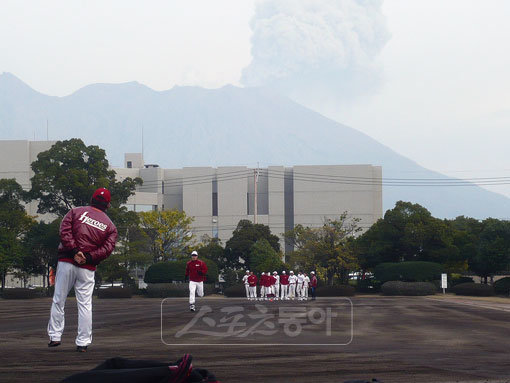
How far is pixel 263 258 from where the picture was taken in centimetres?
7769

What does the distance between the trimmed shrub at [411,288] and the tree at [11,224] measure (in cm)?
3340

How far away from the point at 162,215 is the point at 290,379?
7280 cm

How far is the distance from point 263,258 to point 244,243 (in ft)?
14.7

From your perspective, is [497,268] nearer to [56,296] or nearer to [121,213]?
[121,213]

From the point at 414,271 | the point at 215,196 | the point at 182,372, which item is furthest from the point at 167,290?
the point at 215,196

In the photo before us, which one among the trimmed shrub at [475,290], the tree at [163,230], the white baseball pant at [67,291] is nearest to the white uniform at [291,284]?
the trimmed shrub at [475,290]

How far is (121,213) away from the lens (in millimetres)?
67188

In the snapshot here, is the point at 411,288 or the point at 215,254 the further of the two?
the point at 215,254

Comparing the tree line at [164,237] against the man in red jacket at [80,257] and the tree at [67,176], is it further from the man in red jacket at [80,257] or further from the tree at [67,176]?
the man in red jacket at [80,257]

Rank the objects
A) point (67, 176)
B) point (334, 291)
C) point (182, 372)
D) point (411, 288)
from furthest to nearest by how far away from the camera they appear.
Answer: point (334, 291)
point (67, 176)
point (411, 288)
point (182, 372)

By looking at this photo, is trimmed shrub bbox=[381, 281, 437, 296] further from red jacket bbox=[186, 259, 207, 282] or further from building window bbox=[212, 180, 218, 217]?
building window bbox=[212, 180, 218, 217]

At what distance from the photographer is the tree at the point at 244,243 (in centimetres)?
8156

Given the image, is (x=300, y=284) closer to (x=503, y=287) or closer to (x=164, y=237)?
(x=503, y=287)

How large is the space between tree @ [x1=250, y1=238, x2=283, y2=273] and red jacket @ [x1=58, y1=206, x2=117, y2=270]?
214 feet
